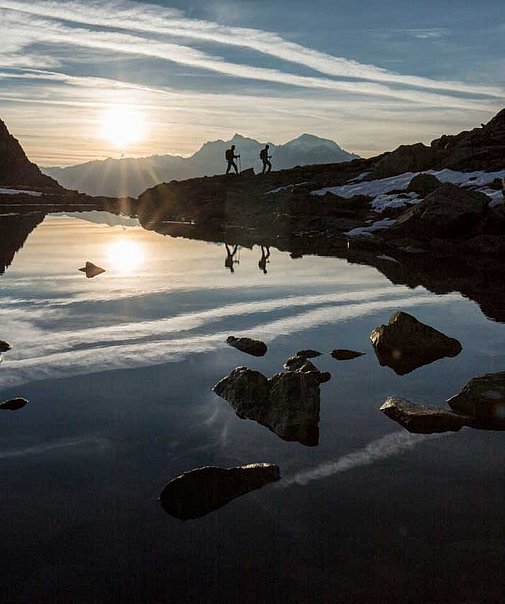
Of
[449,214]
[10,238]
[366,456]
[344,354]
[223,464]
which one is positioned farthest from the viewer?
[10,238]

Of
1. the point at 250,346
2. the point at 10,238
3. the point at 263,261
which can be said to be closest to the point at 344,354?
the point at 250,346

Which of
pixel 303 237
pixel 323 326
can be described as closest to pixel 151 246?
pixel 303 237

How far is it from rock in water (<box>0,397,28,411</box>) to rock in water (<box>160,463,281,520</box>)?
4.03m

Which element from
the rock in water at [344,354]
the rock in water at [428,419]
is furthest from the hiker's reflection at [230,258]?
the rock in water at [428,419]

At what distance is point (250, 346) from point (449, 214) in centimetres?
2443

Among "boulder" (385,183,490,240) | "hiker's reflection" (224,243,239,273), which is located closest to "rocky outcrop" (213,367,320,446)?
"hiker's reflection" (224,243,239,273)

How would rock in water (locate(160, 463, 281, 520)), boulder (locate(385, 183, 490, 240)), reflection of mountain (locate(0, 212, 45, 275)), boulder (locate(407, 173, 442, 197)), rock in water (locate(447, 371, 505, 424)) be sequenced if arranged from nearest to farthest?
rock in water (locate(160, 463, 281, 520)), rock in water (locate(447, 371, 505, 424)), reflection of mountain (locate(0, 212, 45, 275)), boulder (locate(385, 183, 490, 240)), boulder (locate(407, 173, 442, 197))

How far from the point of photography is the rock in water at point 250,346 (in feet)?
44.2

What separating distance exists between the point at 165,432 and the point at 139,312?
8540 millimetres

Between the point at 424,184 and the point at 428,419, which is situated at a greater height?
the point at 424,184

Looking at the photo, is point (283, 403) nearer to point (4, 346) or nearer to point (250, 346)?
point (250, 346)

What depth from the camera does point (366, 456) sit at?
8.65m

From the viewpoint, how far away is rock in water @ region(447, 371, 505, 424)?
9.90 meters

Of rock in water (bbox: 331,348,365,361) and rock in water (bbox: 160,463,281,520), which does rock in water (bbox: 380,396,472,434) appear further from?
rock in water (bbox: 331,348,365,361)
